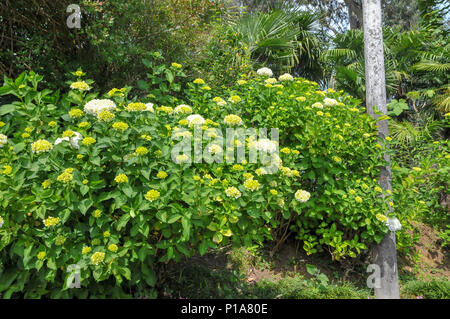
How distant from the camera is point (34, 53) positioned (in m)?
2.76

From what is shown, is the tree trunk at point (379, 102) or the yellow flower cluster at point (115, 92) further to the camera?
the tree trunk at point (379, 102)

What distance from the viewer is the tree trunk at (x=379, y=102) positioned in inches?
102

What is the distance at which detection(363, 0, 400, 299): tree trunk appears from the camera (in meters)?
2.60

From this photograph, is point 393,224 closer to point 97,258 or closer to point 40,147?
point 97,258

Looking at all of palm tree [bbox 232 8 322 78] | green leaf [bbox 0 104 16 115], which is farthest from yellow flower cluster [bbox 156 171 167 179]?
palm tree [bbox 232 8 322 78]

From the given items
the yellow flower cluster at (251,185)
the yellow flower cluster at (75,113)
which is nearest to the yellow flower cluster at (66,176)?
the yellow flower cluster at (75,113)

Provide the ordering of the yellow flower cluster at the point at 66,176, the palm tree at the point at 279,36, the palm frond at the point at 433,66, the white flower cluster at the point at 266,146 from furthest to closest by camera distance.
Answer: the palm tree at the point at 279,36 → the palm frond at the point at 433,66 → the white flower cluster at the point at 266,146 → the yellow flower cluster at the point at 66,176

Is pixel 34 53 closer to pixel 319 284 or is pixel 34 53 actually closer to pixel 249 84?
pixel 249 84

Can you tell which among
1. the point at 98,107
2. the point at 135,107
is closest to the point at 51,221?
the point at 98,107

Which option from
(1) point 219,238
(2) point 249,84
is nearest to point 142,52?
(2) point 249,84

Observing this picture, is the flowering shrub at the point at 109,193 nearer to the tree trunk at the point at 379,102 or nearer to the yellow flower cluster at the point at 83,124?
the yellow flower cluster at the point at 83,124

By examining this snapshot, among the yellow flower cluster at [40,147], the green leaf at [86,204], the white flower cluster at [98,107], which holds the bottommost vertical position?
the green leaf at [86,204]

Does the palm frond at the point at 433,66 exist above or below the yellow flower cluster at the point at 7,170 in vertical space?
above

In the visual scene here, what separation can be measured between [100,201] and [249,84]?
168 cm
